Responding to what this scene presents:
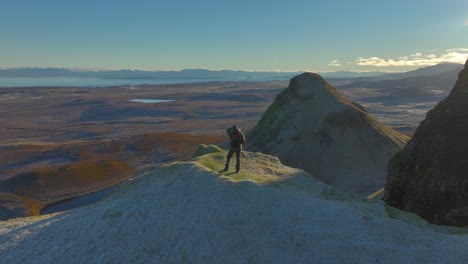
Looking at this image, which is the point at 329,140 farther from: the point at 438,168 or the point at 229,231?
the point at 229,231

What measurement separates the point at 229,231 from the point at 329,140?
109 ft

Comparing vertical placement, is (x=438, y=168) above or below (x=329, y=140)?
above

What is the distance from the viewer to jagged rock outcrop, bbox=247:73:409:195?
4159 centimetres

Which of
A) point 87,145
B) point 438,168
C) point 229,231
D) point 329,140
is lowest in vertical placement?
point 87,145

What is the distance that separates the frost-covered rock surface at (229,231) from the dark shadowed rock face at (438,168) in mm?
3986

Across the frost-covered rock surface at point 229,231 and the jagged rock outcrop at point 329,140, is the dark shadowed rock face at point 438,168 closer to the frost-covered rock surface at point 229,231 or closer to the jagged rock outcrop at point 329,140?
the frost-covered rock surface at point 229,231

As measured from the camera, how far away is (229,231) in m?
14.5

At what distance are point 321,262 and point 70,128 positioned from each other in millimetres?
104538

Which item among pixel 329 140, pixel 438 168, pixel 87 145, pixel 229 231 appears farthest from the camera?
pixel 87 145

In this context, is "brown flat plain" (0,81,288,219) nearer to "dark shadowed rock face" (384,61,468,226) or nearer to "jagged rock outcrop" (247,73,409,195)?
"jagged rock outcrop" (247,73,409,195)

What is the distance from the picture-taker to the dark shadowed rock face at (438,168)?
2016 cm

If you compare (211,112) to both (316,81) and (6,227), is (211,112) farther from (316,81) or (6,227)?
(6,227)

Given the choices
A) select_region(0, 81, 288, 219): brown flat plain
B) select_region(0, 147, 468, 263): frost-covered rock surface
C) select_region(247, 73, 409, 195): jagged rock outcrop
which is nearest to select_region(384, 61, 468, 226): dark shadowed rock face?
select_region(0, 147, 468, 263): frost-covered rock surface

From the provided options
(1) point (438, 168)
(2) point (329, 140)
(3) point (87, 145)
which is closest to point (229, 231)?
(1) point (438, 168)
